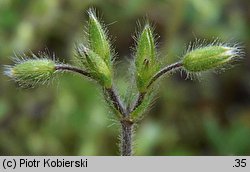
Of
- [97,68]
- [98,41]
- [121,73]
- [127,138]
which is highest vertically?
[121,73]

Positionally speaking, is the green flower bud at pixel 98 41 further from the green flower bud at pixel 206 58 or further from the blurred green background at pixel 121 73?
the blurred green background at pixel 121 73

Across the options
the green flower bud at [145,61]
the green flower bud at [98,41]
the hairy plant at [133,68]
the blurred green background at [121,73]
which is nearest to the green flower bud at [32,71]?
the hairy plant at [133,68]

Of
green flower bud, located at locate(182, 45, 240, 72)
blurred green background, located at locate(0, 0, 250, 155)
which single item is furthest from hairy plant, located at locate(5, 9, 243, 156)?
blurred green background, located at locate(0, 0, 250, 155)

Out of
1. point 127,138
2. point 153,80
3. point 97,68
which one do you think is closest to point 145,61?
point 153,80

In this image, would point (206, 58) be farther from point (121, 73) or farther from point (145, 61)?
point (121, 73)
